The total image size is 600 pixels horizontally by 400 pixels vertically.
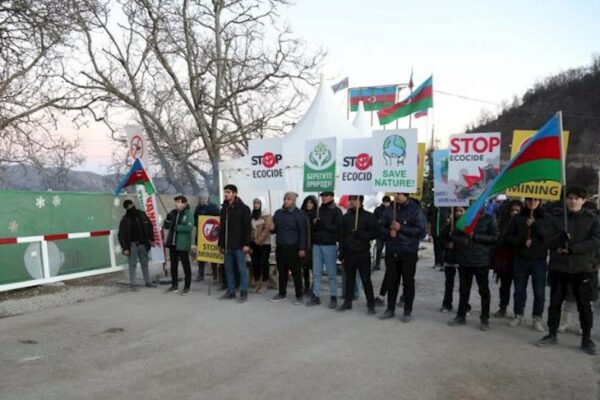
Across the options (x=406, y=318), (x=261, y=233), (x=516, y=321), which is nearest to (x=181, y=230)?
(x=261, y=233)

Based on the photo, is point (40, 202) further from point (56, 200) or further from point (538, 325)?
point (538, 325)

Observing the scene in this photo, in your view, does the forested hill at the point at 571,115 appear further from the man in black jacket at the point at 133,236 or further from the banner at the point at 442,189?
the man in black jacket at the point at 133,236

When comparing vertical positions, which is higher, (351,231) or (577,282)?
(351,231)

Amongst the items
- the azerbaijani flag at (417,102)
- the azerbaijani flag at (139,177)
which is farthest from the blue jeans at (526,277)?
the azerbaijani flag at (417,102)

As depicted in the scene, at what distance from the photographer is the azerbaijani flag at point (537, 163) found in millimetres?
6098

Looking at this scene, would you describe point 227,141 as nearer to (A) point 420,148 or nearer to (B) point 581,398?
(A) point 420,148

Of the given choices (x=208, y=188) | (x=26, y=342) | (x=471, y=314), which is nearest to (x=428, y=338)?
(x=471, y=314)

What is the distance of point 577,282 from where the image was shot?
6000 mm

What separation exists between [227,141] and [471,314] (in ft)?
52.1

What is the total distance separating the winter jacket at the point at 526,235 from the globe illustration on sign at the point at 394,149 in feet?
6.30

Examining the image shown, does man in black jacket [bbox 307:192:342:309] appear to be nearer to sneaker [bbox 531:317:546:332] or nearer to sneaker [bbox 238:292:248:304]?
sneaker [bbox 238:292:248:304]

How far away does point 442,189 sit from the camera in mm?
8508

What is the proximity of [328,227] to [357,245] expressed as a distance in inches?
25.5

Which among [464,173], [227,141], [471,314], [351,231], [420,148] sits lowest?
[471,314]
